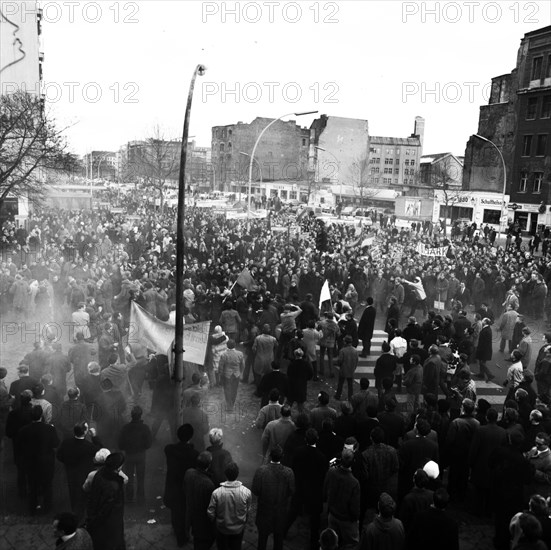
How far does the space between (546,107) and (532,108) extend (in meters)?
1.33

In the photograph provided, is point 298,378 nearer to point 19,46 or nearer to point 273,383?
point 273,383

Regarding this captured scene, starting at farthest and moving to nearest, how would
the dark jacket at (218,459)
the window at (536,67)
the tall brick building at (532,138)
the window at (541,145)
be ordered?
the window at (536,67) → the window at (541,145) → the tall brick building at (532,138) → the dark jacket at (218,459)

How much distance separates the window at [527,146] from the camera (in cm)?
4528

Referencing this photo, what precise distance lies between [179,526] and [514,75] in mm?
58459

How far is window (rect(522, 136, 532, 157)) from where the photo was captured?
4528cm

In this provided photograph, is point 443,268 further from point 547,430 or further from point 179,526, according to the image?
point 179,526

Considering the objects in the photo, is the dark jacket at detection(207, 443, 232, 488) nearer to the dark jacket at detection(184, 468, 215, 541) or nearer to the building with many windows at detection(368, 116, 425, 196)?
the dark jacket at detection(184, 468, 215, 541)

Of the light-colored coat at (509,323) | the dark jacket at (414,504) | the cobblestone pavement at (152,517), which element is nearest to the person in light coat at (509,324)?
the light-colored coat at (509,323)

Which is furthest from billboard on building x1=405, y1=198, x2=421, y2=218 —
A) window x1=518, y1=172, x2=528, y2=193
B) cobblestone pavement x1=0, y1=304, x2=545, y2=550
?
cobblestone pavement x1=0, y1=304, x2=545, y2=550

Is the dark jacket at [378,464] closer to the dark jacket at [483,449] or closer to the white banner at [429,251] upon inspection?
the dark jacket at [483,449]

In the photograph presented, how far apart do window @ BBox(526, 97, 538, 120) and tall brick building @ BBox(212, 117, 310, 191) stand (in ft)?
149

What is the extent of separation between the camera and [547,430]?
7.13 metres

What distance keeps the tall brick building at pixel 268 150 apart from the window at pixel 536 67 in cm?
4568

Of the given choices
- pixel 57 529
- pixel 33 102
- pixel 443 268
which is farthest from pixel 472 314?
pixel 33 102
